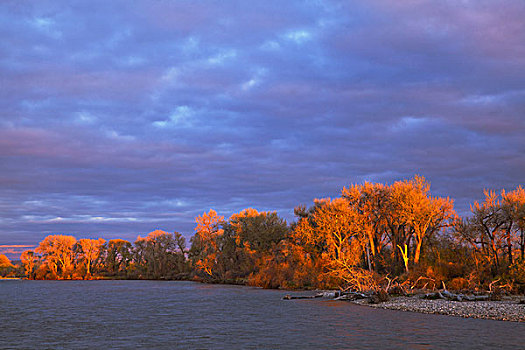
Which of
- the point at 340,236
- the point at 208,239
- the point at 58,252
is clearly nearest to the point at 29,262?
the point at 58,252

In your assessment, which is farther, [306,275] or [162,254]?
[162,254]

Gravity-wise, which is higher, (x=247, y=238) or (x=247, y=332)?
(x=247, y=238)

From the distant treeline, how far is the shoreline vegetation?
0.12 metres

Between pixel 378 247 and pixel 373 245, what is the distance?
5.88ft

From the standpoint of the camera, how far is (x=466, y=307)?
119ft

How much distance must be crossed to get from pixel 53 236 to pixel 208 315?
116 m

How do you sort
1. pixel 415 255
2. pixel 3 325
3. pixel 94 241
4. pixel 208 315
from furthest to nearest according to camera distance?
pixel 94 241
pixel 415 255
pixel 208 315
pixel 3 325

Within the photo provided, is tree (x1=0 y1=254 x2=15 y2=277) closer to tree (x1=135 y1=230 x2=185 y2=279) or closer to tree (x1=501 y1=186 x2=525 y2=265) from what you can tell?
tree (x1=135 y1=230 x2=185 y2=279)

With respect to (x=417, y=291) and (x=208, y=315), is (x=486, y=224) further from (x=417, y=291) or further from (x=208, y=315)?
(x=208, y=315)

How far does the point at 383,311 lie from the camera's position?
38719 mm

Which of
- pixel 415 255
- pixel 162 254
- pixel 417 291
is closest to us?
pixel 417 291

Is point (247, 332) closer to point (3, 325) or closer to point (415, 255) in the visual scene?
point (3, 325)

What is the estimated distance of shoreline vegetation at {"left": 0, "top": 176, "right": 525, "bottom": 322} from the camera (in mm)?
50281

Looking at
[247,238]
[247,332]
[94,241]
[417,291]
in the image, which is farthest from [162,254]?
[247,332]
